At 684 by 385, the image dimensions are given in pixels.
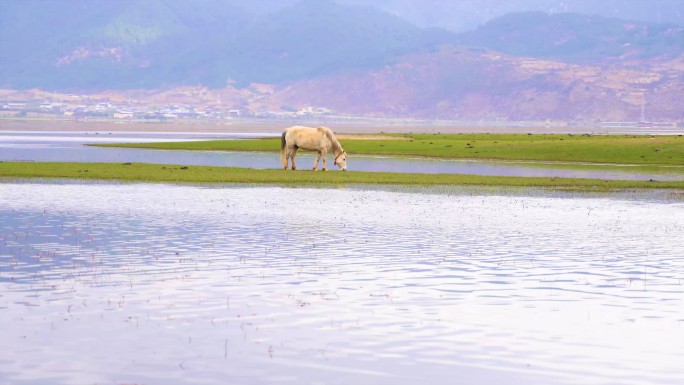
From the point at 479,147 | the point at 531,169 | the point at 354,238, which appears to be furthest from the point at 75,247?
the point at 479,147

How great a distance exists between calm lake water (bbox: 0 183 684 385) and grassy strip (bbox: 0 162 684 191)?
14291mm

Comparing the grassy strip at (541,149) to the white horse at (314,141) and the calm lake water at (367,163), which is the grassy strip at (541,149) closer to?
the calm lake water at (367,163)

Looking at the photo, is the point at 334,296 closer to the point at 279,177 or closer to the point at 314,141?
the point at 279,177

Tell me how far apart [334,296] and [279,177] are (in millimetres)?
33846

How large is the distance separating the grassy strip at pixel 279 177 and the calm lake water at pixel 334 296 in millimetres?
14291

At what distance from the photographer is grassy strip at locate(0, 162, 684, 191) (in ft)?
181

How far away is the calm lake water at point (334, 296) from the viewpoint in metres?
17.8

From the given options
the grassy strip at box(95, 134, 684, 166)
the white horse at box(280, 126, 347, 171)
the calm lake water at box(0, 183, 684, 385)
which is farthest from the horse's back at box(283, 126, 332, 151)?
the calm lake water at box(0, 183, 684, 385)

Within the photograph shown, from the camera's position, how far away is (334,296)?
918 inches

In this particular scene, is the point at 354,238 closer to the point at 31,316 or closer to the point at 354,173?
the point at 31,316

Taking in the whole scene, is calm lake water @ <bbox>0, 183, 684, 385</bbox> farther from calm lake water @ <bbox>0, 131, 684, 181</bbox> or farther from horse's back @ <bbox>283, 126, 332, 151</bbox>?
calm lake water @ <bbox>0, 131, 684, 181</bbox>

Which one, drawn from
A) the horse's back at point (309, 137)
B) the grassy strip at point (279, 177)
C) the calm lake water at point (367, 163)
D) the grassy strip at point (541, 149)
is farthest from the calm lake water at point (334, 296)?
the grassy strip at point (541, 149)

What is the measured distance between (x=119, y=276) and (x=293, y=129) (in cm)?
3952

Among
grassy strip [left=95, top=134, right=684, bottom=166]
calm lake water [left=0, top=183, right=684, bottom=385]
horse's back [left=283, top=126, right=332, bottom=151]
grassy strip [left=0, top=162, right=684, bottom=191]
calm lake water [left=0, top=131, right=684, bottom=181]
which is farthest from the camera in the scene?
grassy strip [left=95, top=134, right=684, bottom=166]
